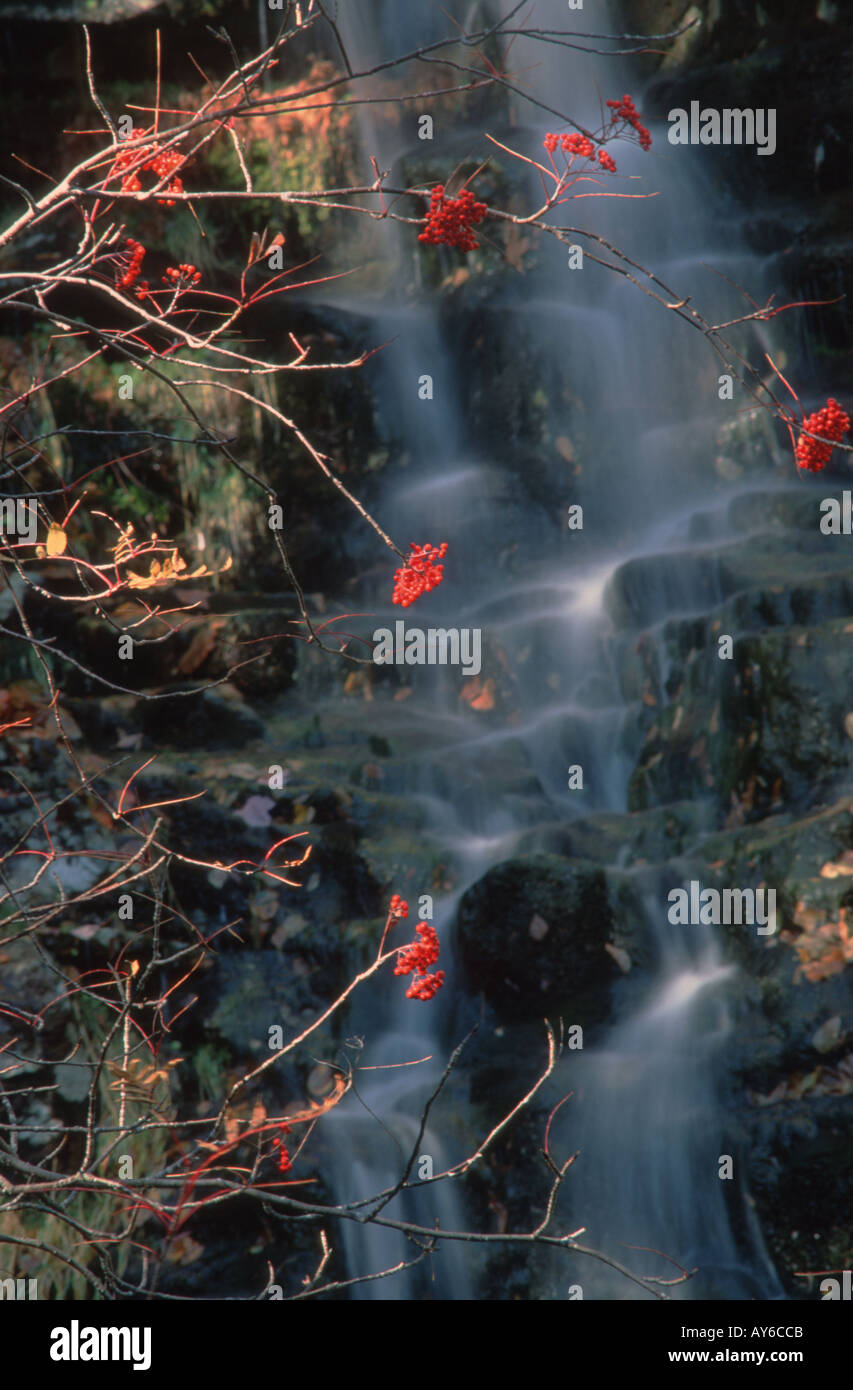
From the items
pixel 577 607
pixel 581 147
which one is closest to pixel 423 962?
pixel 581 147

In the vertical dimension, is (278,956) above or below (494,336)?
below

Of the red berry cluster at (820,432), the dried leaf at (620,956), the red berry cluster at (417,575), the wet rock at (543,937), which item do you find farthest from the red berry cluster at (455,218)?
the dried leaf at (620,956)

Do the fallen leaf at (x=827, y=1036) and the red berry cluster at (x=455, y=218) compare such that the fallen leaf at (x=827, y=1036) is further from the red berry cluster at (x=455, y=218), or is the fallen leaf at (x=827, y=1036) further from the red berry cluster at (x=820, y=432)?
the red berry cluster at (x=455, y=218)

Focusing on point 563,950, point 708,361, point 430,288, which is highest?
point 430,288

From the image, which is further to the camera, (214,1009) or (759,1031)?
(214,1009)

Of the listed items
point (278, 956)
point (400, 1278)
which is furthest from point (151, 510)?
point (400, 1278)

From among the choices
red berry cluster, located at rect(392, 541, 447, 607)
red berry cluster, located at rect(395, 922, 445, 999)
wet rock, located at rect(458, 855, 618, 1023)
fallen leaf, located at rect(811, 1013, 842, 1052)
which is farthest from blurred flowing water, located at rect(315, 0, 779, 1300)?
red berry cluster, located at rect(392, 541, 447, 607)

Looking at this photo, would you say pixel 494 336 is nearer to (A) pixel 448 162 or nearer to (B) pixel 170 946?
(A) pixel 448 162

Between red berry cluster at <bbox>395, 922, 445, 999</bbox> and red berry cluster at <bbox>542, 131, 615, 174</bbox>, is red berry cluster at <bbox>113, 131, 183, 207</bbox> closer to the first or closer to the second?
red berry cluster at <bbox>542, 131, 615, 174</bbox>
